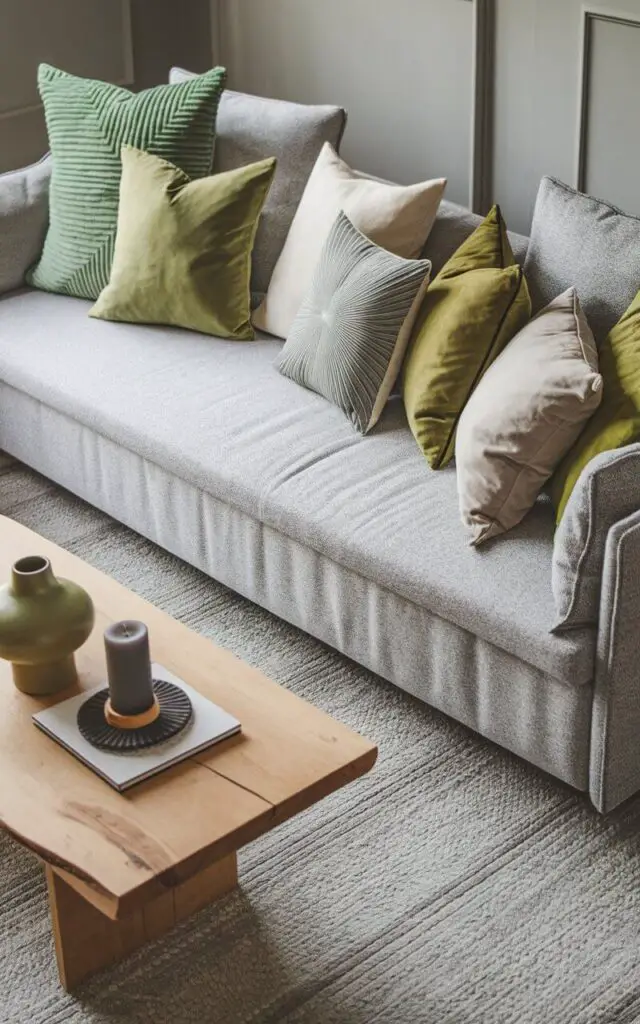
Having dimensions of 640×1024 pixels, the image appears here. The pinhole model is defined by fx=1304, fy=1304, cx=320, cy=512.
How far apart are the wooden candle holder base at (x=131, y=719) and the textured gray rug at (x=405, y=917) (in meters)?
0.39

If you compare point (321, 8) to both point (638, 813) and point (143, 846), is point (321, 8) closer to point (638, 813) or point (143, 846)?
point (638, 813)

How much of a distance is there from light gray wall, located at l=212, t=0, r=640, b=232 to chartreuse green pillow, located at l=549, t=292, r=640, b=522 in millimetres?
1018


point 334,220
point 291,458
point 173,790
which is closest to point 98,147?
point 334,220

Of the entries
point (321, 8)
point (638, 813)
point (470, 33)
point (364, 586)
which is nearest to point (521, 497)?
point (364, 586)

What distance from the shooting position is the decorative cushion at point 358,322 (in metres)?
2.71

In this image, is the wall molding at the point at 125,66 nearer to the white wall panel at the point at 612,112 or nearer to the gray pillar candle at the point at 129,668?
the white wall panel at the point at 612,112

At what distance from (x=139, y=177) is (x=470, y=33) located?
101 centimetres

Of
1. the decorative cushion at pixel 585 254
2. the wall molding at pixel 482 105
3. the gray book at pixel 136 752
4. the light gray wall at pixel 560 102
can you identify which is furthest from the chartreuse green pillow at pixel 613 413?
the wall molding at pixel 482 105

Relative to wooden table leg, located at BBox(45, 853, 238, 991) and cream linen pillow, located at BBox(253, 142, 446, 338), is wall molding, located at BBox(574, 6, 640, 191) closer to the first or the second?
cream linen pillow, located at BBox(253, 142, 446, 338)

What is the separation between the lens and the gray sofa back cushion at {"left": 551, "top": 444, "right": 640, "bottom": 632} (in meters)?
2.06

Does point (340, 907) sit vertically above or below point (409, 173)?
below

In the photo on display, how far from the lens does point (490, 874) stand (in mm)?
2170

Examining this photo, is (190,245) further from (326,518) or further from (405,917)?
(405,917)

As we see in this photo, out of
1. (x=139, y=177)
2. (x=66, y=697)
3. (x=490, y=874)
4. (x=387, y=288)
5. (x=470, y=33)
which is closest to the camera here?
(x=66, y=697)
